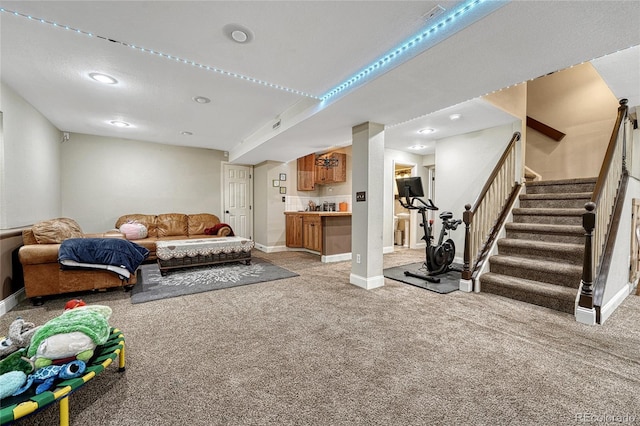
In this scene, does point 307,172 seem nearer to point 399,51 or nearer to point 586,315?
point 399,51

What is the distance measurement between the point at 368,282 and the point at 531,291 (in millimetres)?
1797

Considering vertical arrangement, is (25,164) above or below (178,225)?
above

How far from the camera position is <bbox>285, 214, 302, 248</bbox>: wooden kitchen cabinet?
618 cm

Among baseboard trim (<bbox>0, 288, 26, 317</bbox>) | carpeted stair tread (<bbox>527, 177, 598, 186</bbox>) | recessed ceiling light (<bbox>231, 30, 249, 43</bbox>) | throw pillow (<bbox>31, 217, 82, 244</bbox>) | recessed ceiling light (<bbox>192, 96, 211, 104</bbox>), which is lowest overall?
baseboard trim (<bbox>0, 288, 26, 317</bbox>)

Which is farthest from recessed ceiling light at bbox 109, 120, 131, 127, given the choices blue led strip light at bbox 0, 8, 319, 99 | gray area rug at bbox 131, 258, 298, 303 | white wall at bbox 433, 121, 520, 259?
white wall at bbox 433, 121, 520, 259

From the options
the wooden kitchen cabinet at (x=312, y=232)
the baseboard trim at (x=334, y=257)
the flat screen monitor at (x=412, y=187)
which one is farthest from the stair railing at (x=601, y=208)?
the wooden kitchen cabinet at (x=312, y=232)

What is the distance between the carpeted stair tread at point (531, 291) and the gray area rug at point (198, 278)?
105 inches

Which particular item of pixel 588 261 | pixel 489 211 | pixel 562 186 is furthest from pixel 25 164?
pixel 562 186

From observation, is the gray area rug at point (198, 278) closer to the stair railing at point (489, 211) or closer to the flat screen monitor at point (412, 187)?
the flat screen monitor at point (412, 187)

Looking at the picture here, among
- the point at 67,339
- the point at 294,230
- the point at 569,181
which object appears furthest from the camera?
the point at 294,230

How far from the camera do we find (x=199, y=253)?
167 inches

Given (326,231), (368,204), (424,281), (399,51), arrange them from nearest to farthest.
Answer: (399,51)
(368,204)
(424,281)
(326,231)

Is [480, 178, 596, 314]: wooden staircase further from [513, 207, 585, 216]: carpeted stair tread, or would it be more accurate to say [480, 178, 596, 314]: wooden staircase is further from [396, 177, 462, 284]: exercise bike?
[396, 177, 462, 284]: exercise bike

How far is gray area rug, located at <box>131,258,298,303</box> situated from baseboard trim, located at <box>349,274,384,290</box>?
992 millimetres
